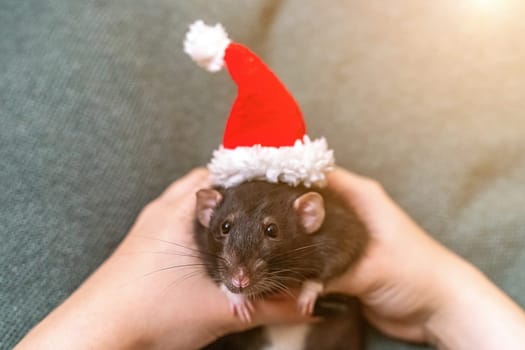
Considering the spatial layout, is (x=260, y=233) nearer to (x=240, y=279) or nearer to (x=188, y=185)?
(x=240, y=279)

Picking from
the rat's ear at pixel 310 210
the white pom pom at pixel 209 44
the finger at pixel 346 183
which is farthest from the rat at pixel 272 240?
the white pom pom at pixel 209 44

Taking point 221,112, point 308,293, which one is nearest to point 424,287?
point 308,293

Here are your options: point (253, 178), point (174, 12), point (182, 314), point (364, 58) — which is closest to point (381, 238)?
point (253, 178)

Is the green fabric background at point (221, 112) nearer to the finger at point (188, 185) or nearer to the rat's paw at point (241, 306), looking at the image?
the finger at point (188, 185)

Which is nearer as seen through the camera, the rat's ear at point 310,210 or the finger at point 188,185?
the rat's ear at point 310,210

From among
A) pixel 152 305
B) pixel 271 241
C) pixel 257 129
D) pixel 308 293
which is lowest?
pixel 152 305

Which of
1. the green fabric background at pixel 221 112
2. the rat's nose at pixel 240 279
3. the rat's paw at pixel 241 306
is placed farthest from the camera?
the green fabric background at pixel 221 112

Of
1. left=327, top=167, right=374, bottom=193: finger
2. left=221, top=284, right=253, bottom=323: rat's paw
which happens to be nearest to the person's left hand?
left=221, top=284, right=253, bottom=323: rat's paw
